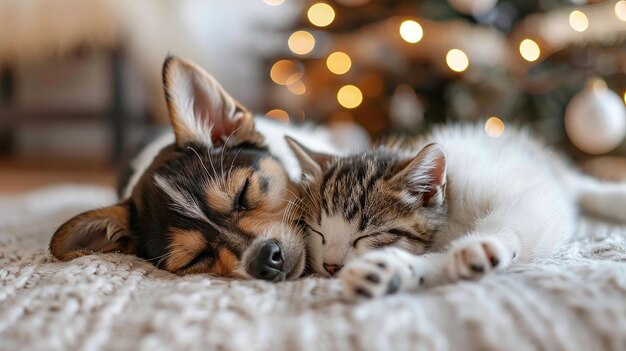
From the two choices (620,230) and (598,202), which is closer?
(620,230)

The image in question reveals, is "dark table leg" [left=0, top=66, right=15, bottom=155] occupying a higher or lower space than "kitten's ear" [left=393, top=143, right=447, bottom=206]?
lower

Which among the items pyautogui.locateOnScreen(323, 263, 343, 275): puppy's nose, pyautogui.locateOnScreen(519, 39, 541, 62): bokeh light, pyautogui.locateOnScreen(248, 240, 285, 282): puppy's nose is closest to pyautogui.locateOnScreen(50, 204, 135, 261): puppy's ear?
pyautogui.locateOnScreen(248, 240, 285, 282): puppy's nose

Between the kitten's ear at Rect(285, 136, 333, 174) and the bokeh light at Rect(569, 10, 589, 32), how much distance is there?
7.68ft

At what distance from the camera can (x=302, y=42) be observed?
400cm

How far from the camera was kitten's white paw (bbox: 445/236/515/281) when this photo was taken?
102 centimetres

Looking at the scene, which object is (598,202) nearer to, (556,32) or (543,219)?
(543,219)

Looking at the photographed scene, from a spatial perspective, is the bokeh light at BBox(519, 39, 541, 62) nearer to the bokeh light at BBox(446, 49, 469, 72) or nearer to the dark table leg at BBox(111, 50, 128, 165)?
the bokeh light at BBox(446, 49, 469, 72)

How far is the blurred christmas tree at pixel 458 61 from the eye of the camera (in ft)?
10.1

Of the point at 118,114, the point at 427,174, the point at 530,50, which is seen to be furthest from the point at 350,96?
the point at 427,174

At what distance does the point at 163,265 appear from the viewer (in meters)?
1.34

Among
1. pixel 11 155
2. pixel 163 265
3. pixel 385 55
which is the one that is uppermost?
pixel 385 55

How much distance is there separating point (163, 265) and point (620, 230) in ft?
4.47

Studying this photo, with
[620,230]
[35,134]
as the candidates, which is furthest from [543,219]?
[35,134]

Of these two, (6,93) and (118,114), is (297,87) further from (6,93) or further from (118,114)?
(6,93)
